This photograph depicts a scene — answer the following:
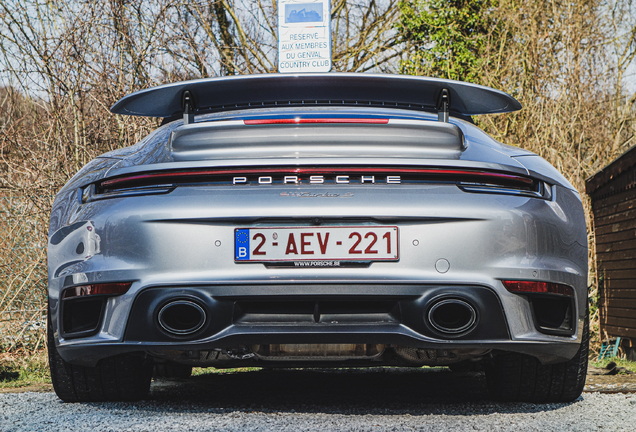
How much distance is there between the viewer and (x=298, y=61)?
25.6ft

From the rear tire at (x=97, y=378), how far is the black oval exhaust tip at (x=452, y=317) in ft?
4.34

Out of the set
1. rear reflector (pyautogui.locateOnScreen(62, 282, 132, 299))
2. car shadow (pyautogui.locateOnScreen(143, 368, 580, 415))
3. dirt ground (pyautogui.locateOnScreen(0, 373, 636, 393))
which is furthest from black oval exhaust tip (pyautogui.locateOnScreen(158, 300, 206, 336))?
dirt ground (pyautogui.locateOnScreen(0, 373, 636, 393))

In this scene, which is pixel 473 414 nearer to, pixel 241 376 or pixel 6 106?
pixel 241 376

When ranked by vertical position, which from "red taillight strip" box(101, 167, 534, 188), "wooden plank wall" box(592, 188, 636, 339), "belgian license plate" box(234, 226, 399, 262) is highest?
"red taillight strip" box(101, 167, 534, 188)

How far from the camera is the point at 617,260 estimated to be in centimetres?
990

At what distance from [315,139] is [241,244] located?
510 millimetres

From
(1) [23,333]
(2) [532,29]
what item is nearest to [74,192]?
(1) [23,333]

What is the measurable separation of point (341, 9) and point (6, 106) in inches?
319

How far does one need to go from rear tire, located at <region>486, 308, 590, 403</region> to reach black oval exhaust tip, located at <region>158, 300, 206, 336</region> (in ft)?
→ 4.56

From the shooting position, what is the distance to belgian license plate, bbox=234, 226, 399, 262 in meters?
2.54

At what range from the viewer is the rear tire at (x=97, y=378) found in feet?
10.1

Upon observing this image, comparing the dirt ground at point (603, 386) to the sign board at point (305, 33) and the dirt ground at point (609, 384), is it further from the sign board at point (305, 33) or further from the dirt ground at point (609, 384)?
the sign board at point (305, 33)

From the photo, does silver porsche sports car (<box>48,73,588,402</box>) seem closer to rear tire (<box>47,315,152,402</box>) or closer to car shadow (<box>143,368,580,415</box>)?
rear tire (<box>47,315,152,402</box>)

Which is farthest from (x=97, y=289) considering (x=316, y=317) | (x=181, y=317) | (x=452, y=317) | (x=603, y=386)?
(x=603, y=386)
